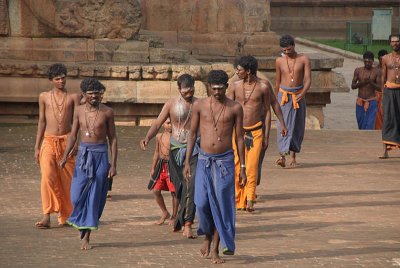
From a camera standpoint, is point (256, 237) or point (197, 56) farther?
point (197, 56)

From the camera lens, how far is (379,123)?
2194 cm

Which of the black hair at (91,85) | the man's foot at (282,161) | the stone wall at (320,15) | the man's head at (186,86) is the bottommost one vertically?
the stone wall at (320,15)

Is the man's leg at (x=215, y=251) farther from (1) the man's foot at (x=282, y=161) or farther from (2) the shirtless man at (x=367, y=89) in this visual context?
(2) the shirtless man at (x=367, y=89)

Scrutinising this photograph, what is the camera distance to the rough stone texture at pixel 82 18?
20297mm

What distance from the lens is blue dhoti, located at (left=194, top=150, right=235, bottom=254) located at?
10406 mm

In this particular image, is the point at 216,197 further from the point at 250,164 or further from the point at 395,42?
the point at 395,42

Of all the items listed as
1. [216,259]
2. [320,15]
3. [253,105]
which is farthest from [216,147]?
[320,15]

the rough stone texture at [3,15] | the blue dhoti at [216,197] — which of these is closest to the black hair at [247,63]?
the blue dhoti at [216,197]

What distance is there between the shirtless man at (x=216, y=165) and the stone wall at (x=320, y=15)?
31566mm

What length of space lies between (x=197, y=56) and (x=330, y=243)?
12.0m

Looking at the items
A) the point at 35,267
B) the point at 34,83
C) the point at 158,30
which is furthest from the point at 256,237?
the point at 158,30

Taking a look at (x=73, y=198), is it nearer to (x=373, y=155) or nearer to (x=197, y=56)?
(x=373, y=155)

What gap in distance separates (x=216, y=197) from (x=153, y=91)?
9336 millimetres

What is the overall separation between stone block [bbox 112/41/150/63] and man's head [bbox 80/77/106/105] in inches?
350
